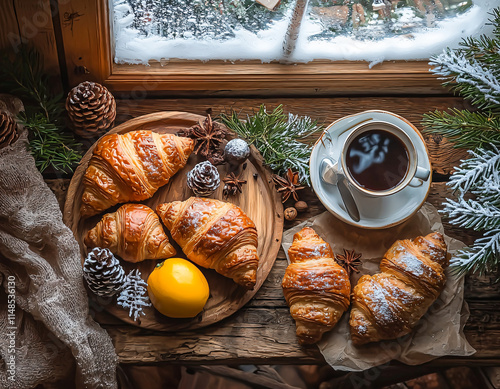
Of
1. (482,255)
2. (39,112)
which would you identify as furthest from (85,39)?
(482,255)

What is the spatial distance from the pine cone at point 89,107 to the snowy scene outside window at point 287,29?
177mm

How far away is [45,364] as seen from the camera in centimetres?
140

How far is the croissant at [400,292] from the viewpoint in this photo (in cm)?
140

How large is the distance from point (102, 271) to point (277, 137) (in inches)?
26.2

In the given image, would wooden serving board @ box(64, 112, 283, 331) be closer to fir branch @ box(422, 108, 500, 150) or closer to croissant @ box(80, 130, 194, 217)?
croissant @ box(80, 130, 194, 217)

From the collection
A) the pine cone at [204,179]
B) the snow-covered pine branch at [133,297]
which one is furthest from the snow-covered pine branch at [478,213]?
the snow-covered pine branch at [133,297]

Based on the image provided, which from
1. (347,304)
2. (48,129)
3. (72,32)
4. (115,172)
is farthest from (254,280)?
(72,32)

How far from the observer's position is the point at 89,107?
1457 mm

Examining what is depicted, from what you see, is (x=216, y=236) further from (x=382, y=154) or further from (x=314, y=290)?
(x=382, y=154)

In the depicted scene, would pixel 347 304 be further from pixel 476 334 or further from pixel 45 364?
pixel 45 364

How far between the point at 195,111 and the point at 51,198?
0.54 meters

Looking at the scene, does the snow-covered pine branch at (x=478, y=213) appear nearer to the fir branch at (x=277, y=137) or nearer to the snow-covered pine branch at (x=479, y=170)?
the snow-covered pine branch at (x=479, y=170)

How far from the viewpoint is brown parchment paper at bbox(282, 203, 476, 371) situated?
1.43 metres

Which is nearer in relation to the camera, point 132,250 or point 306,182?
point 132,250
